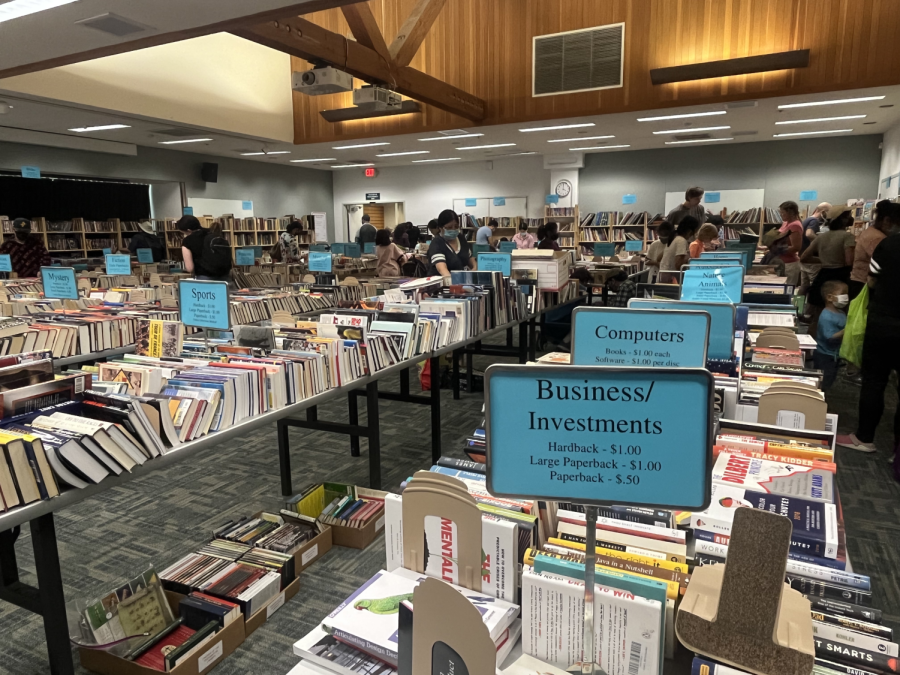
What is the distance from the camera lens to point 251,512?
3.40 meters

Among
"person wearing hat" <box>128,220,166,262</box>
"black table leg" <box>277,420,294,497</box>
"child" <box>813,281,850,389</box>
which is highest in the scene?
"person wearing hat" <box>128,220,166,262</box>

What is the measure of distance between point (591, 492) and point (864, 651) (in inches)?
23.2

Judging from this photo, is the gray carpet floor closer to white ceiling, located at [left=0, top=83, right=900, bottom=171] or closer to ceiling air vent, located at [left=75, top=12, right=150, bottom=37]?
ceiling air vent, located at [left=75, top=12, right=150, bottom=37]

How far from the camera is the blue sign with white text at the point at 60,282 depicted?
539cm

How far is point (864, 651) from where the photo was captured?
1.11 meters

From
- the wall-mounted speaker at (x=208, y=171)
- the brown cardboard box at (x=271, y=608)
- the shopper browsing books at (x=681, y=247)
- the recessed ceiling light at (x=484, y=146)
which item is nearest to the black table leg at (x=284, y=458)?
the brown cardboard box at (x=271, y=608)

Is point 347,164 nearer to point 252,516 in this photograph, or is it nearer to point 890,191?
point 890,191

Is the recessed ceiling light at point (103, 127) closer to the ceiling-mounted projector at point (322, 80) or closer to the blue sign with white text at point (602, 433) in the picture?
the ceiling-mounted projector at point (322, 80)

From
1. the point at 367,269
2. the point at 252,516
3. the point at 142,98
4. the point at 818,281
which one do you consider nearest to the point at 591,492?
the point at 252,516

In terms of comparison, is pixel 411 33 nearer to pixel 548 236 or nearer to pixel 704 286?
pixel 548 236

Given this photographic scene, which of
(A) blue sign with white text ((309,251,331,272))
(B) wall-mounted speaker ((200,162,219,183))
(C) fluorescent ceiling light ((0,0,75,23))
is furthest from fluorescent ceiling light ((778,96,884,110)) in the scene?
(B) wall-mounted speaker ((200,162,219,183))

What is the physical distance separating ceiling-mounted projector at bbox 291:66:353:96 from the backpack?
176 cm

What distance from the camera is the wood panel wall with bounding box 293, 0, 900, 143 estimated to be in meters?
7.01

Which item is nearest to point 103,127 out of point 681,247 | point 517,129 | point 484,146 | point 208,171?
point 208,171
